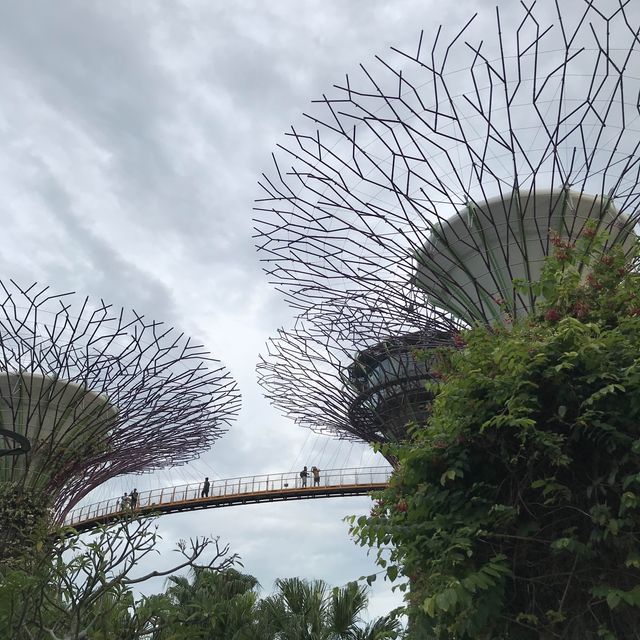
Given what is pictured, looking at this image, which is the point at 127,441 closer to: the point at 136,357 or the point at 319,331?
the point at 136,357

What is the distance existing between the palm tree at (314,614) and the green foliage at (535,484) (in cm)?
799

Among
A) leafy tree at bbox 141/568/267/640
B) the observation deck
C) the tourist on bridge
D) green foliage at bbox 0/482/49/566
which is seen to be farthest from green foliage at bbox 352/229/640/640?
the tourist on bridge

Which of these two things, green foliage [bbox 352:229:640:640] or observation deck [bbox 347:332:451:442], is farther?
observation deck [bbox 347:332:451:442]

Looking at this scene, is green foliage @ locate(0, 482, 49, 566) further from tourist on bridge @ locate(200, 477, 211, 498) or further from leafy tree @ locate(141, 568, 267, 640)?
tourist on bridge @ locate(200, 477, 211, 498)

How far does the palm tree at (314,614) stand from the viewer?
13.5 m

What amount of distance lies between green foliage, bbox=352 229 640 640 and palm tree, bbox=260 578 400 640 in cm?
799

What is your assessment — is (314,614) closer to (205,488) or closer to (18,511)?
(18,511)

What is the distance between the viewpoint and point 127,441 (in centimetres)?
2172

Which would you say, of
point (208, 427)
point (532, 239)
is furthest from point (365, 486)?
point (532, 239)

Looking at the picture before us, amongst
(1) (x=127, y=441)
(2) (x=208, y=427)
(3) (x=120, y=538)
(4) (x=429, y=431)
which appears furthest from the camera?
(2) (x=208, y=427)

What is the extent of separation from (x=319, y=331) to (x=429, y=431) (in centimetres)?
1182

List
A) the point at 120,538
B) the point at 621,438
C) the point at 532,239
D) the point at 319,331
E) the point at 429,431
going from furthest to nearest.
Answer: the point at 319,331 < the point at 532,239 < the point at 120,538 < the point at 429,431 < the point at 621,438

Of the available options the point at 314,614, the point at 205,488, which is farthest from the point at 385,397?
the point at 205,488

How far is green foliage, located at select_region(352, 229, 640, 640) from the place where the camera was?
4.84 m
